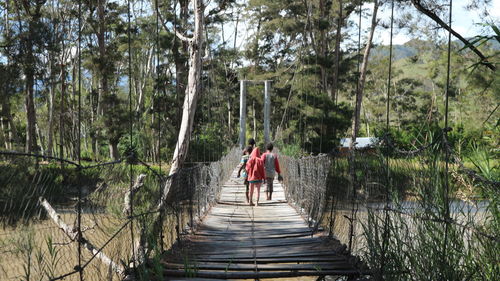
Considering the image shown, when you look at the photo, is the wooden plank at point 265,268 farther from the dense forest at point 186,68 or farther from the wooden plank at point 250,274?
the dense forest at point 186,68

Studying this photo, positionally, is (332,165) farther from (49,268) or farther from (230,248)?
(49,268)

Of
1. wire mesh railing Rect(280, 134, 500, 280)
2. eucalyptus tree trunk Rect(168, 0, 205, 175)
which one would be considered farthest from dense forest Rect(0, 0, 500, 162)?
wire mesh railing Rect(280, 134, 500, 280)

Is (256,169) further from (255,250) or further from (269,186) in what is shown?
(255,250)

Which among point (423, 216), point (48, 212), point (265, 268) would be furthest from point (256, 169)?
point (48, 212)

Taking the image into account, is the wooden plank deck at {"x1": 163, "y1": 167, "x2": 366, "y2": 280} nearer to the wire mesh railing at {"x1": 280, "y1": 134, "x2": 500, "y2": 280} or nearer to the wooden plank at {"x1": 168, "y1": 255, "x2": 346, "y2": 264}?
the wooden plank at {"x1": 168, "y1": 255, "x2": 346, "y2": 264}

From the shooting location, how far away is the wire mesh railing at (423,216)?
6.01 ft

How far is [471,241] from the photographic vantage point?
6.18 feet

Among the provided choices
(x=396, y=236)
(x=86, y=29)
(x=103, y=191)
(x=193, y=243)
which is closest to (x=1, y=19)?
(x=86, y=29)

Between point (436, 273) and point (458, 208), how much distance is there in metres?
0.35

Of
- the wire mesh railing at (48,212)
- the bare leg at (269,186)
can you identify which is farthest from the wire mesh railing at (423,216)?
the bare leg at (269,186)

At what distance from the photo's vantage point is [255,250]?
329cm

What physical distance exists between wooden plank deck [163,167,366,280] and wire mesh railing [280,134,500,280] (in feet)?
0.75

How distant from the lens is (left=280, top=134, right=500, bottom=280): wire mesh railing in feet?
6.01

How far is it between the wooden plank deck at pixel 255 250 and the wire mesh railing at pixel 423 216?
23 centimetres
